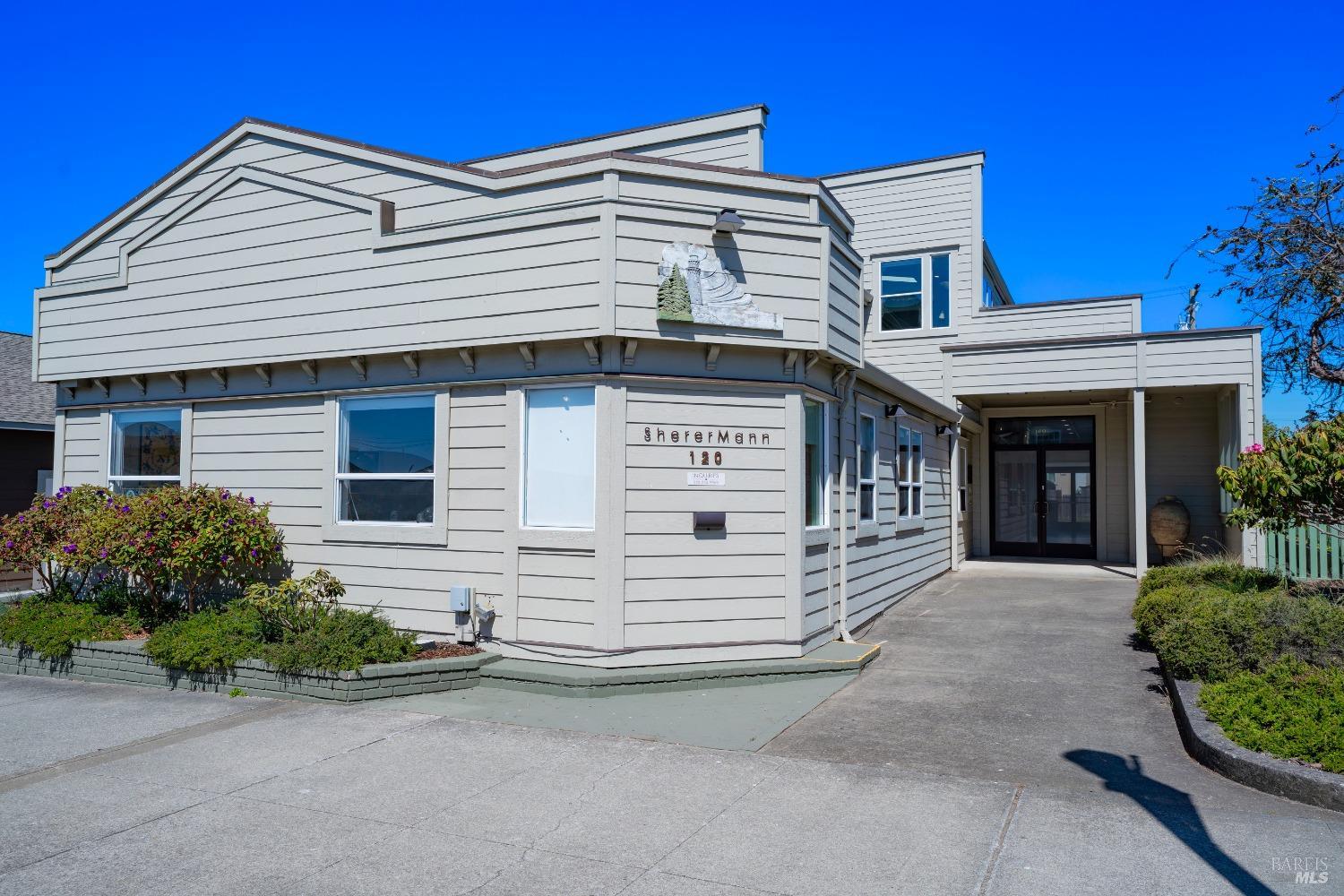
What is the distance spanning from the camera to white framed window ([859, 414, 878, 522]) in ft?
33.9

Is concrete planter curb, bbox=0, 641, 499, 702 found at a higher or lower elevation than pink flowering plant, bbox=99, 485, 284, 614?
lower

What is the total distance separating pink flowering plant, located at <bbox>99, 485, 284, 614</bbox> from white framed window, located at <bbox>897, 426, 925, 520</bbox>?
Result: 7.66m

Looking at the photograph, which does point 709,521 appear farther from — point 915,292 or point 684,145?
point 915,292

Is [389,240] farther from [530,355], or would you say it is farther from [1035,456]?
[1035,456]

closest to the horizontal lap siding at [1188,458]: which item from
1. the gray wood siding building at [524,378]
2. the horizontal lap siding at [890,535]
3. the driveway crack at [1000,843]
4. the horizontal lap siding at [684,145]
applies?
the horizontal lap siding at [890,535]

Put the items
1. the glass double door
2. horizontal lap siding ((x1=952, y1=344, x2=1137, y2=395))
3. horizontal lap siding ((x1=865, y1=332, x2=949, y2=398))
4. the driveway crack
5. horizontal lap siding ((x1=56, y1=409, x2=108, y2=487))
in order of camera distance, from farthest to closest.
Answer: the glass double door, horizontal lap siding ((x1=865, y1=332, x2=949, y2=398)), horizontal lap siding ((x1=952, y1=344, x2=1137, y2=395)), horizontal lap siding ((x1=56, y1=409, x2=108, y2=487)), the driveway crack

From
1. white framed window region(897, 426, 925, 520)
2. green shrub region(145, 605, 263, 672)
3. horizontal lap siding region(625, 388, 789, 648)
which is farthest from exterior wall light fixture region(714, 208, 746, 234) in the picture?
green shrub region(145, 605, 263, 672)

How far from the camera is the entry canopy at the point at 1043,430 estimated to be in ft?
56.8

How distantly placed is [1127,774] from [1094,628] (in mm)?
5066

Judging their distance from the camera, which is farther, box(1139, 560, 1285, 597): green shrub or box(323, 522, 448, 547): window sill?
box(1139, 560, 1285, 597): green shrub

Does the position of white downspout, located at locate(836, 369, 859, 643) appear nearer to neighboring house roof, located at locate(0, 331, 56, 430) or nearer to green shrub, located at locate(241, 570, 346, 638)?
green shrub, located at locate(241, 570, 346, 638)

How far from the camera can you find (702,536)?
310 inches

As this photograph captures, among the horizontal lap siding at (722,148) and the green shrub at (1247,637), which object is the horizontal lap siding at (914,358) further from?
the green shrub at (1247,637)

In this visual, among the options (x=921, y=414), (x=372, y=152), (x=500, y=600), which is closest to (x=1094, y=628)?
(x=921, y=414)
